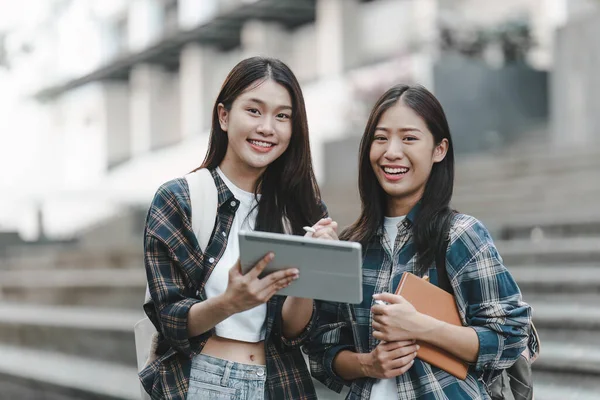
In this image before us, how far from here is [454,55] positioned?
13719 millimetres

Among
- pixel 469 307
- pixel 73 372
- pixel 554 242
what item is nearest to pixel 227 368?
pixel 469 307

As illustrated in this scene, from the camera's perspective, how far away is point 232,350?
238 centimetres

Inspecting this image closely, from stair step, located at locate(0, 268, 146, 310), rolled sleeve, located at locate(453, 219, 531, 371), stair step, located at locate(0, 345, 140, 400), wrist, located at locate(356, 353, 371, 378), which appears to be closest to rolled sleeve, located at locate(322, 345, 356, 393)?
wrist, located at locate(356, 353, 371, 378)

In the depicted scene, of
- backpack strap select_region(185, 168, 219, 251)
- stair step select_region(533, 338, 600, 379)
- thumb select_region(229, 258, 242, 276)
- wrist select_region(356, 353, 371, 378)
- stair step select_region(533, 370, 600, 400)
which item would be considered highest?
backpack strap select_region(185, 168, 219, 251)

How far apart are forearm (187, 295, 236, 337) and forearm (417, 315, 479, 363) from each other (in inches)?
A: 22.0

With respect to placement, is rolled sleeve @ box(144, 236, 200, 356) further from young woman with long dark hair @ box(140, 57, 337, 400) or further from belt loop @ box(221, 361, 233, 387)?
belt loop @ box(221, 361, 233, 387)

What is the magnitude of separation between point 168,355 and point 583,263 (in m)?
4.05

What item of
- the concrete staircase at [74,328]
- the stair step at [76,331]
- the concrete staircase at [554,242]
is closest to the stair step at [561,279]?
the concrete staircase at [554,242]

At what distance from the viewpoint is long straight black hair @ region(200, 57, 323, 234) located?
237 cm

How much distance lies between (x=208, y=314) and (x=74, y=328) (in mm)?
4683

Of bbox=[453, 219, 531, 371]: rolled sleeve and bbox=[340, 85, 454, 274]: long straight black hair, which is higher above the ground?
bbox=[340, 85, 454, 274]: long straight black hair

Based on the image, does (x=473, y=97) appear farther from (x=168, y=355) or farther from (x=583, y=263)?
(x=168, y=355)

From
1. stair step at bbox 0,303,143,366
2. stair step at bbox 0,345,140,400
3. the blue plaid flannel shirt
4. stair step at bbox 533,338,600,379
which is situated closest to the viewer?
the blue plaid flannel shirt

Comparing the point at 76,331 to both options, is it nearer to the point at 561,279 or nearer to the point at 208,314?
the point at 561,279
